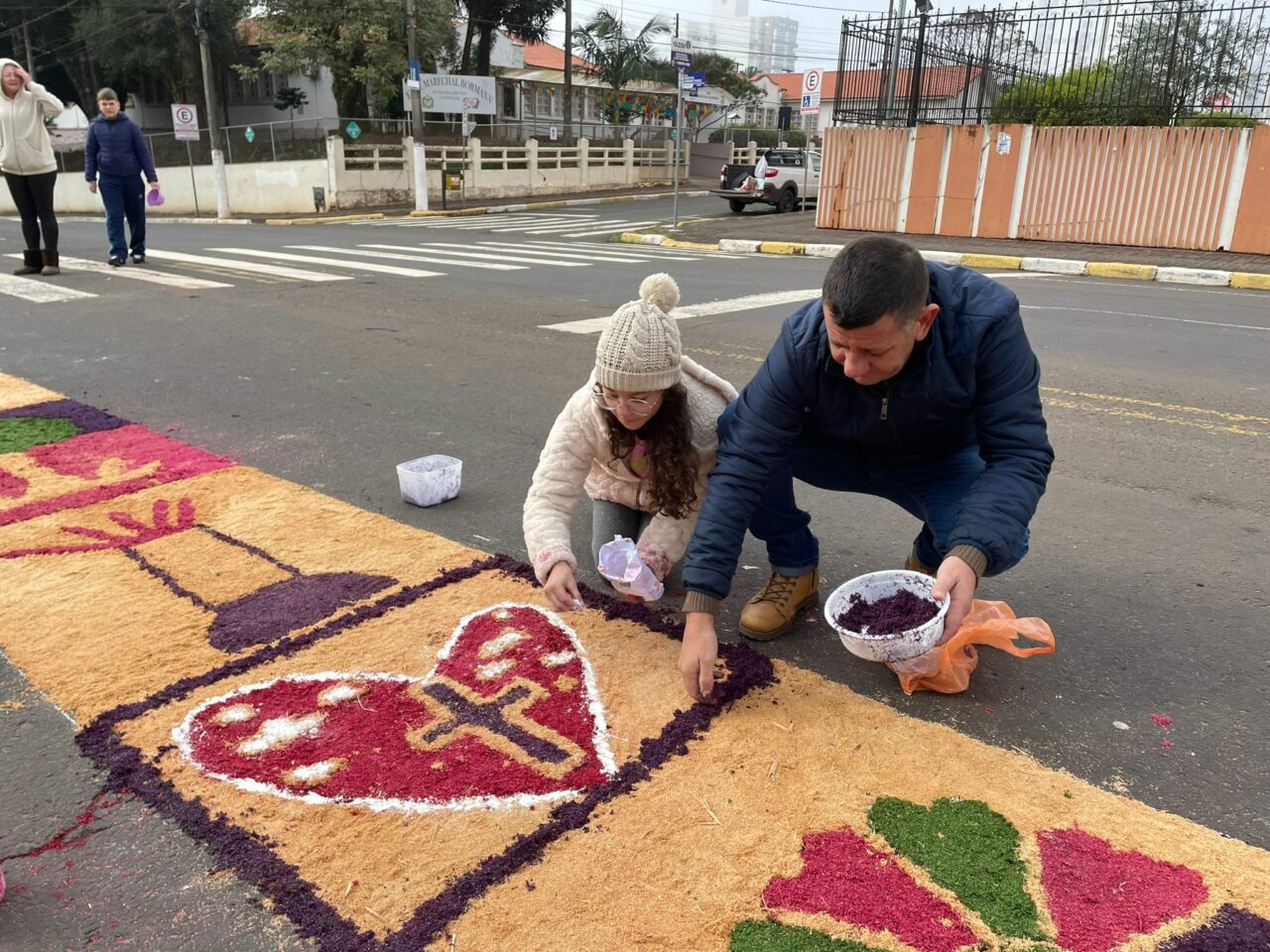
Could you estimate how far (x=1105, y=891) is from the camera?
6.07 ft

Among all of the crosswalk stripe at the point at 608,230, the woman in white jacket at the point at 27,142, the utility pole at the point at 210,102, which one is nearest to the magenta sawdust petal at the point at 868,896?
the woman in white jacket at the point at 27,142

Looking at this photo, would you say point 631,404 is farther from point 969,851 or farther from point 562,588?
point 969,851

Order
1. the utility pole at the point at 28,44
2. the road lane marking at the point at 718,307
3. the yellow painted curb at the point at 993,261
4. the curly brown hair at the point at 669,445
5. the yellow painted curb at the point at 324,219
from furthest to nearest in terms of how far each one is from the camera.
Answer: the utility pole at the point at 28,44
the yellow painted curb at the point at 324,219
the yellow painted curb at the point at 993,261
the road lane marking at the point at 718,307
the curly brown hair at the point at 669,445

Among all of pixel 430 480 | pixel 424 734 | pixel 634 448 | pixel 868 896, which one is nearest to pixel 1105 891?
pixel 868 896

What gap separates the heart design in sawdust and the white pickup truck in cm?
2127

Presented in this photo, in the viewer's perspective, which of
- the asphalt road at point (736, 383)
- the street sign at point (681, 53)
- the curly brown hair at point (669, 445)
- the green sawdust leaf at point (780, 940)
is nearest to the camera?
the green sawdust leaf at point (780, 940)

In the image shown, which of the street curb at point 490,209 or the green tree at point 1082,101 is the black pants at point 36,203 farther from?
the green tree at point 1082,101

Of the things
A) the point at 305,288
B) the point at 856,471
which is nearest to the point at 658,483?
the point at 856,471

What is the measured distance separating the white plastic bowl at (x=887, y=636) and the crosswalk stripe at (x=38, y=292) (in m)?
8.20

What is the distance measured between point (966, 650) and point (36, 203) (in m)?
10.2

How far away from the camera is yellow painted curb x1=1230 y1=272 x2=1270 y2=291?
11156 millimetres

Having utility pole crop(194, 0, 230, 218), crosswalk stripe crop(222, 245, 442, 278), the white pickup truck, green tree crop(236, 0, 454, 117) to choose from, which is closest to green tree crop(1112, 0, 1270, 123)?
the white pickup truck

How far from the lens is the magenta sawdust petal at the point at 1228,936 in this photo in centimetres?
170

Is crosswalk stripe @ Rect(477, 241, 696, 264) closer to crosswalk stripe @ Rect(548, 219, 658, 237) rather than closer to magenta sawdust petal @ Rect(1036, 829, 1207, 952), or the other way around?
crosswalk stripe @ Rect(548, 219, 658, 237)
